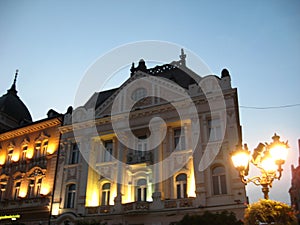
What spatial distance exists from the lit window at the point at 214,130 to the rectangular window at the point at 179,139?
2104mm

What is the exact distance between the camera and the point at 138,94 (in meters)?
27.2

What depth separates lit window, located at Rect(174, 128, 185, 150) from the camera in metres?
23.9

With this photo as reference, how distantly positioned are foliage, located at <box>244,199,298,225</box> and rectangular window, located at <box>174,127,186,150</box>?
1470cm

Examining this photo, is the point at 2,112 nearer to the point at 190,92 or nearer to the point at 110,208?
the point at 110,208

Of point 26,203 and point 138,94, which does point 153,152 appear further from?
point 26,203

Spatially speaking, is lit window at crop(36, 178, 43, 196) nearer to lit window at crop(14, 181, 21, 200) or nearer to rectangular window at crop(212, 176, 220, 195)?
lit window at crop(14, 181, 21, 200)

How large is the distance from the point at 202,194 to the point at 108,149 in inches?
371

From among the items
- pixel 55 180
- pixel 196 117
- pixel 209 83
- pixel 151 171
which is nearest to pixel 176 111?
pixel 196 117

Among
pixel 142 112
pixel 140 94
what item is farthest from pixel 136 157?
pixel 140 94

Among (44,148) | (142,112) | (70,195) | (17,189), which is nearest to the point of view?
(142,112)

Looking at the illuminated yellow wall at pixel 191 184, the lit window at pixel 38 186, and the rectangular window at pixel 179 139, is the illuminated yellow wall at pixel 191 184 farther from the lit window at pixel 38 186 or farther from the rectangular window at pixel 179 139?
the lit window at pixel 38 186

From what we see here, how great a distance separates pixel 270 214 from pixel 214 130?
14.4 m

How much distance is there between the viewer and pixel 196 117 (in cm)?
2347

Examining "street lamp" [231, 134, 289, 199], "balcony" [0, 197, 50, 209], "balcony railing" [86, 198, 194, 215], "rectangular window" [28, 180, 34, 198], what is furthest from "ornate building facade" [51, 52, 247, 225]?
"street lamp" [231, 134, 289, 199]
